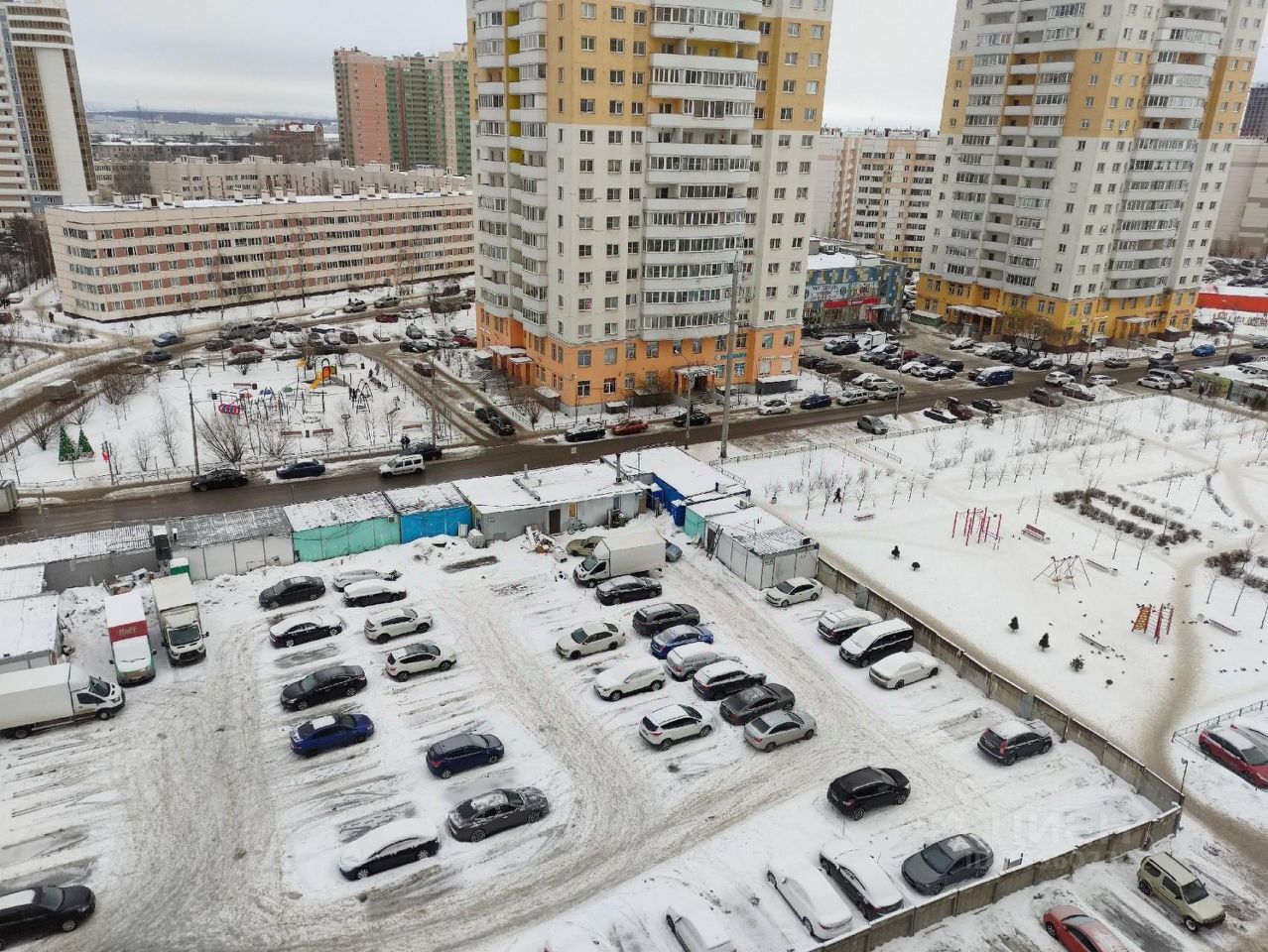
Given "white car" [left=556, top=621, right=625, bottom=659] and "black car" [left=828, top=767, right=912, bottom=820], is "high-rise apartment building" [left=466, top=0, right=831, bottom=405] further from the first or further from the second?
"black car" [left=828, top=767, right=912, bottom=820]

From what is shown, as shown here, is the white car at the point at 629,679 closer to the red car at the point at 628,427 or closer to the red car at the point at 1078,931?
the red car at the point at 1078,931

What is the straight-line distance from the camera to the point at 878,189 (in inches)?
5620

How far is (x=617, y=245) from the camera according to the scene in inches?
2425

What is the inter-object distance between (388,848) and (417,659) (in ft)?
30.2

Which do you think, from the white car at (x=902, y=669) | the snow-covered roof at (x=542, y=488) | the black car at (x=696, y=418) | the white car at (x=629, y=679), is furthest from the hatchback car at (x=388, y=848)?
the black car at (x=696, y=418)

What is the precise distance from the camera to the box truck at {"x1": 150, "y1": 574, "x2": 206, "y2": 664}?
1288 inches

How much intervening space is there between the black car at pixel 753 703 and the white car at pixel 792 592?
23.2 ft

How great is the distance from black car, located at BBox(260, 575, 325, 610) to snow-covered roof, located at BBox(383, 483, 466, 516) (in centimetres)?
583

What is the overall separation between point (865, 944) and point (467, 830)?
438 inches

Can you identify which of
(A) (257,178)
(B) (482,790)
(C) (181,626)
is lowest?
(B) (482,790)

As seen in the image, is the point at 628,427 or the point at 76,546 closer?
the point at 76,546

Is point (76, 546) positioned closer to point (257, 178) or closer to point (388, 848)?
point (388, 848)

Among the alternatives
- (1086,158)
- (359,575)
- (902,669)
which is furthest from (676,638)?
(1086,158)

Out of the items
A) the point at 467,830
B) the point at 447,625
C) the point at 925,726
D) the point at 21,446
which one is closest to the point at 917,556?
the point at 925,726
